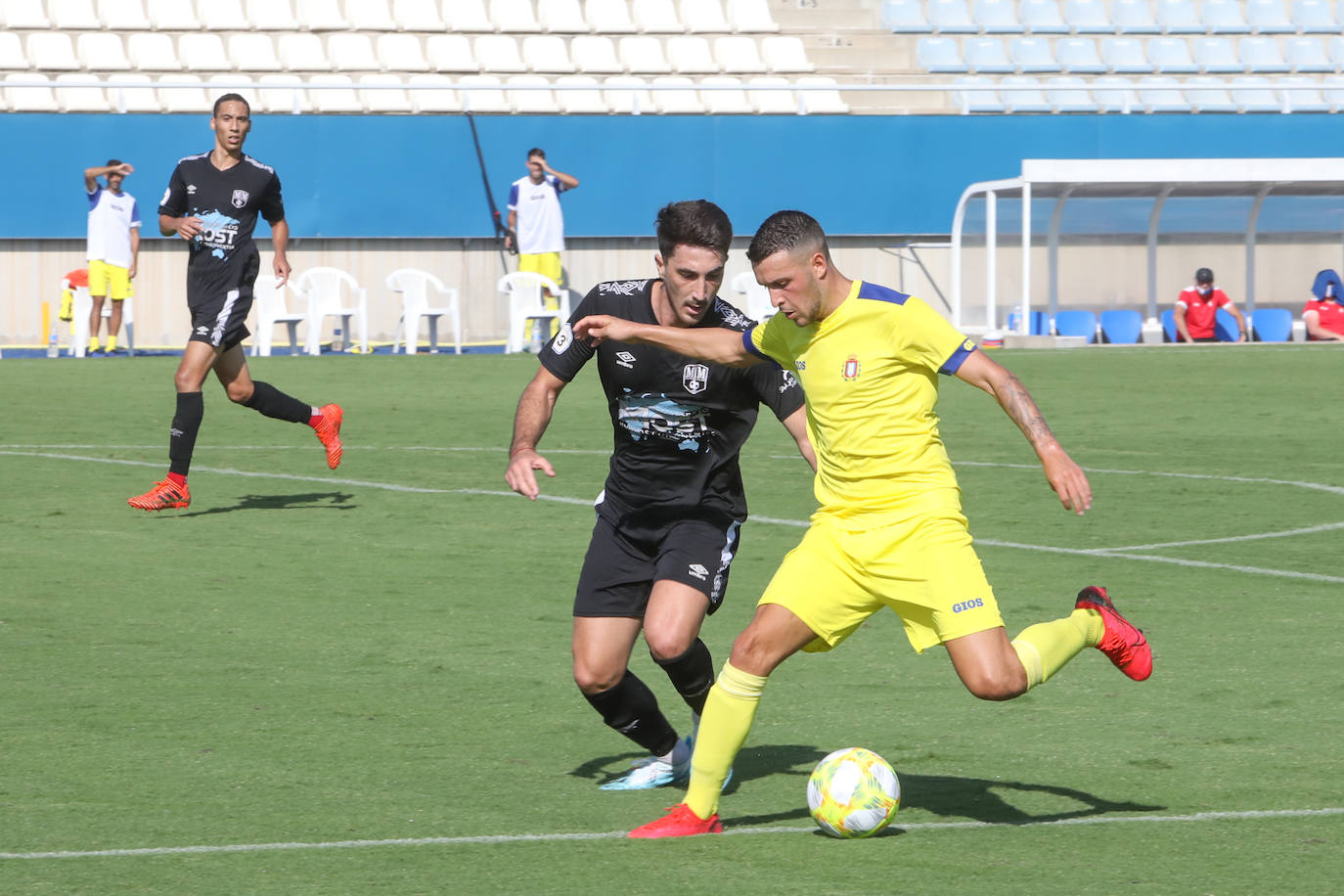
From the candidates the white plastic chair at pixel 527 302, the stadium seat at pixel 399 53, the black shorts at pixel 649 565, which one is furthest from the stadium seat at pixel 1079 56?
the black shorts at pixel 649 565

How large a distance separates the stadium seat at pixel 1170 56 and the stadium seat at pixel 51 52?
1717cm

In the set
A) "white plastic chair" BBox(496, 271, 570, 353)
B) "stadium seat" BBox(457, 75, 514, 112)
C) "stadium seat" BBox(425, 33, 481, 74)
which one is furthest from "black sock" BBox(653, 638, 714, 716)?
"stadium seat" BBox(425, 33, 481, 74)

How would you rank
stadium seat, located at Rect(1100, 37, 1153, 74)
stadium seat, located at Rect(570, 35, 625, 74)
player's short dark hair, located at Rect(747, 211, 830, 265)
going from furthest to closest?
stadium seat, located at Rect(1100, 37, 1153, 74) < stadium seat, located at Rect(570, 35, 625, 74) < player's short dark hair, located at Rect(747, 211, 830, 265)

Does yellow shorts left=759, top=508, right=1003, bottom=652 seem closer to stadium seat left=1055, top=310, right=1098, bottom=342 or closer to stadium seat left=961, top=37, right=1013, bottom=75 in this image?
stadium seat left=1055, top=310, right=1098, bottom=342

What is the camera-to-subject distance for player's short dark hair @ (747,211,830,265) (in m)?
4.76

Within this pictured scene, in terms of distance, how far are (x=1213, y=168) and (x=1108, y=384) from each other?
743cm

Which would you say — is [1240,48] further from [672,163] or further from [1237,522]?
[1237,522]

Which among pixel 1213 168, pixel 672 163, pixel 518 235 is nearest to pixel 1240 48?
pixel 1213 168

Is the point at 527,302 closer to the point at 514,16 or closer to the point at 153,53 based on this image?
the point at 514,16

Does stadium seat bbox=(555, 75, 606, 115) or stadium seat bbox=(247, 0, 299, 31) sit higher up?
stadium seat bbox=(247, 0, 299, 31)

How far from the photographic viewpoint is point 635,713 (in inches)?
208

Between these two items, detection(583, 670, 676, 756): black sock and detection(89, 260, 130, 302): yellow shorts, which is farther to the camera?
detection(89, 260, 130, 302): yellow shorts

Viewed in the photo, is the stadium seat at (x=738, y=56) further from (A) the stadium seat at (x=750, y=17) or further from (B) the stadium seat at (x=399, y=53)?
(B) the stadium seat at (x=399, y=53)

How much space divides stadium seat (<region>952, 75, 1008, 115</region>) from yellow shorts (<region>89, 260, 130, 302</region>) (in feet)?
40.2
